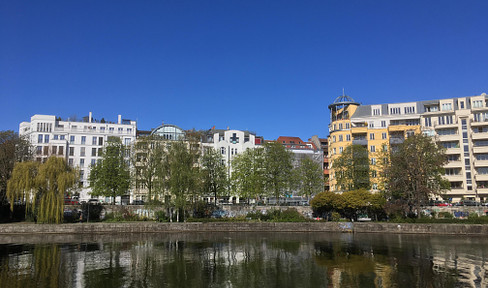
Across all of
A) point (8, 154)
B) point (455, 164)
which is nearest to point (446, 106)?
point (455, 164)

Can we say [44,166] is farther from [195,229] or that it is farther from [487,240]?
[487,240]

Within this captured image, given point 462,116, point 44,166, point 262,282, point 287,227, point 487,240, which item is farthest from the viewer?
point 462,116

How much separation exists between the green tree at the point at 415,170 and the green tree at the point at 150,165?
47631mm

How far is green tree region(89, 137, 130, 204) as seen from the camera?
270 feet

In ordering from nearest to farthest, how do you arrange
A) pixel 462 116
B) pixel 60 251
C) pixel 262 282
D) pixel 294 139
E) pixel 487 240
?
pixel 262 282 < pixel 60 251 < pixel 487 240 < pixel 462 116 < pixel 294 139

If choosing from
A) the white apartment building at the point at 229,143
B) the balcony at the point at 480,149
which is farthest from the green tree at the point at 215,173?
the balcony at the point at 480,149

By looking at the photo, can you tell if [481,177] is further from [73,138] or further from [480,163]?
[73,138]

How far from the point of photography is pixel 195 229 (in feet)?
232

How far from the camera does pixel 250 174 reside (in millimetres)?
88062

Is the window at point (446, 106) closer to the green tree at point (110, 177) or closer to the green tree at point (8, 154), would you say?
the green tree at point (110, 177)

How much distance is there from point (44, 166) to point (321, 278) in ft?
184

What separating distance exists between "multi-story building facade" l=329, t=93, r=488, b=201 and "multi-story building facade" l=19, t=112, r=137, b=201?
2686 inches

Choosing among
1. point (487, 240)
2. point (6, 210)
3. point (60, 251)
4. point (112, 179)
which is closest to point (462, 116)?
point (487, 240)

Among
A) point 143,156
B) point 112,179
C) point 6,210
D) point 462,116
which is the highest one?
point 462,116
